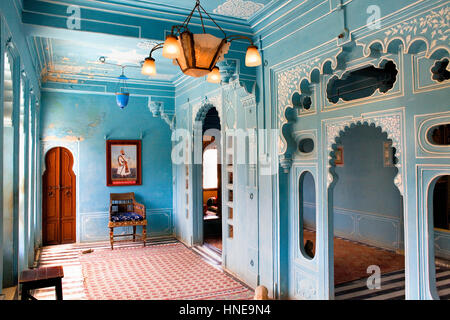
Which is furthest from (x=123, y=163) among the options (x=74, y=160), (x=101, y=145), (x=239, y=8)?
(x=239, y=8)

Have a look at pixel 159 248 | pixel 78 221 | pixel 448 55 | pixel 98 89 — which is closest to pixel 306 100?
pixel 448 55

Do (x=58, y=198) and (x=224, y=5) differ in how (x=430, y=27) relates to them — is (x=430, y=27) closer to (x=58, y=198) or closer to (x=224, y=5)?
(x=224, y=5)

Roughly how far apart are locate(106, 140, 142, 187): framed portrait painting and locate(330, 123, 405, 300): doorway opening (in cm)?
502

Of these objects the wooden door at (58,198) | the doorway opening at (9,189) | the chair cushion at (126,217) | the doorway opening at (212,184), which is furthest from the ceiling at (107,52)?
the chair cushion at (126,217)

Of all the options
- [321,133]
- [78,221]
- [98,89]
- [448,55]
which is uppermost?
[98,89]

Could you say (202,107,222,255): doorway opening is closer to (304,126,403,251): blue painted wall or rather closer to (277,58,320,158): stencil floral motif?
(304,126,403,251): blue painted wall

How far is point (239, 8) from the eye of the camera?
436 centimetres

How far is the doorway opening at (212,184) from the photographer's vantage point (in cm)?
897

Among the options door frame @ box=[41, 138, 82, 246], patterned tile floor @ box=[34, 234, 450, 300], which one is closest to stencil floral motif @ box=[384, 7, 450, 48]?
patterned tile floor @ box=[34, 234, 450, 300]

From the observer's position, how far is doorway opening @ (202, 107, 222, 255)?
8.97 metres

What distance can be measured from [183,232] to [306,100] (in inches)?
208
